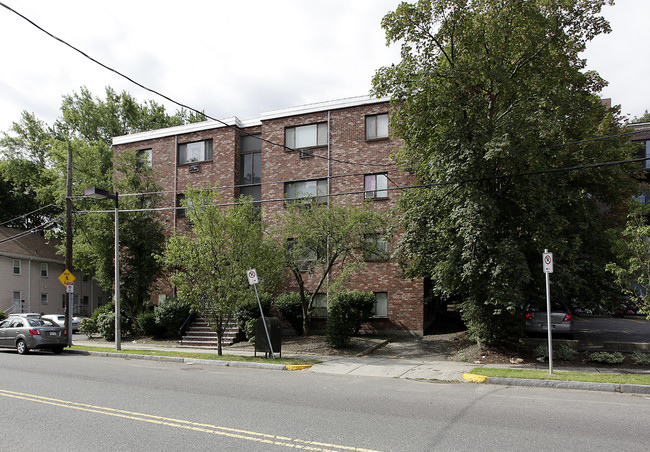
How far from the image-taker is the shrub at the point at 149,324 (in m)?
21.8

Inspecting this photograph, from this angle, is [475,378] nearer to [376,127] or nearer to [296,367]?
[296,367]

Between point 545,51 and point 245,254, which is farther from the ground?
point 545,51

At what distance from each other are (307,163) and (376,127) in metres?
3.83

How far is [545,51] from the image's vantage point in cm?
1355

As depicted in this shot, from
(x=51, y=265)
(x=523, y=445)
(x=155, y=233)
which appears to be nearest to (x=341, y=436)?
(x=523, y=445)

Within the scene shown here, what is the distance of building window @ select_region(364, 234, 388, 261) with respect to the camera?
58.9 feet

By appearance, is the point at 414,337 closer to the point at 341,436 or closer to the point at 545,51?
the point at 545,51

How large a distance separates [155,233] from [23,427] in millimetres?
18691

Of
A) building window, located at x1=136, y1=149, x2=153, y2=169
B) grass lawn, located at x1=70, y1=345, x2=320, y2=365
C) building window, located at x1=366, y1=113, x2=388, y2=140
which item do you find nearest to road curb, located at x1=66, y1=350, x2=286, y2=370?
grass lawn, located at x1=70, y1=345, x2=320, y2=365

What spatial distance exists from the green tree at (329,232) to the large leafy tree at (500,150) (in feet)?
9.71

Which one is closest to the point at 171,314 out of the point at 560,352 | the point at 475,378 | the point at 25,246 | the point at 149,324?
the point at 149,324

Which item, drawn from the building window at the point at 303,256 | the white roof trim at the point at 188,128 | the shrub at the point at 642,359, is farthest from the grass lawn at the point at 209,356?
the white roof trim at the point at 188,128

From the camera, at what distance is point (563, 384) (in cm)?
995

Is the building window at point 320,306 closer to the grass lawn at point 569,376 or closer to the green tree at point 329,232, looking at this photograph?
the green tree at point 329,232
